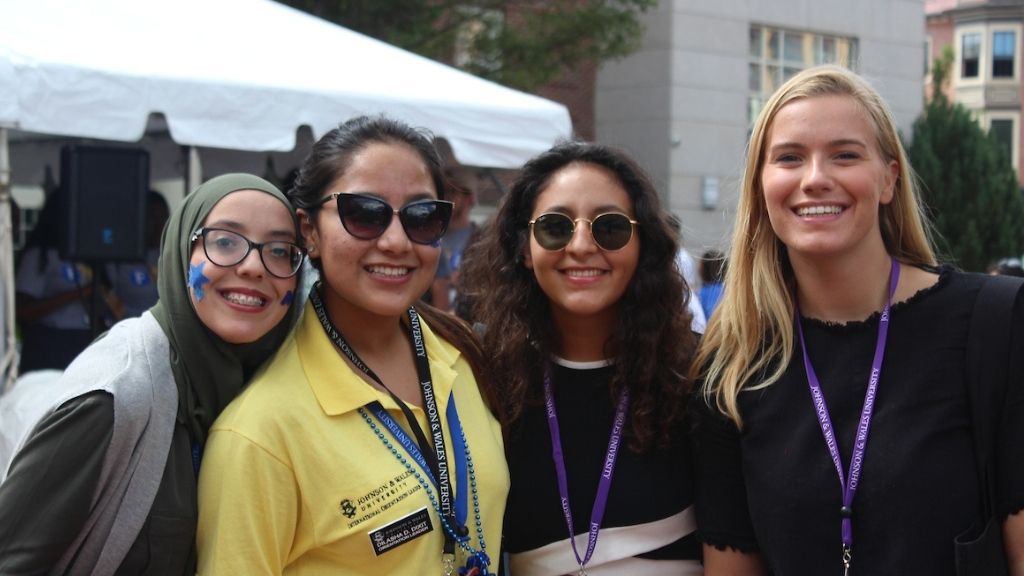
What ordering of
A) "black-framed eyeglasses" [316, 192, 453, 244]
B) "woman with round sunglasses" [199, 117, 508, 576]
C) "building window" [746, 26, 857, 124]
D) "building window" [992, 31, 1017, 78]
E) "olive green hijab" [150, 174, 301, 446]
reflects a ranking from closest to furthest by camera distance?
"woman with round sunglasses" [199, 117, 508, 576] → "olive green hijab" [150, 174, 301, 446] → "black-framed eyeglasses" [316, 192, 453, 244] → "building window" [746, 26, 857, 124] → "building window" [992, 31, 1017, 78]

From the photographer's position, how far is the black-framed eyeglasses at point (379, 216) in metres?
2.37

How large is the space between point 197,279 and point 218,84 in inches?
156

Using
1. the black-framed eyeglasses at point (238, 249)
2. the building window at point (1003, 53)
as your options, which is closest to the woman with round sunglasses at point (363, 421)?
the black-framed eyeglasses at point (238, 249)

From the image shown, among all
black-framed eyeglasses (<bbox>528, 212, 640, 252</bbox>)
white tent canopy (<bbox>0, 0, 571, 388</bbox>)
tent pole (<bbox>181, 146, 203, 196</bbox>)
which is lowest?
black-framed eyeglasses (<bbox>528, 212, 640, 252</bbox>)

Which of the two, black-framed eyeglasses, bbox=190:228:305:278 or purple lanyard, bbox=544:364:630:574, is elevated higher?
black-framed eyeglasses, bbox=190:228:305:278

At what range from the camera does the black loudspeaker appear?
588 centimetres

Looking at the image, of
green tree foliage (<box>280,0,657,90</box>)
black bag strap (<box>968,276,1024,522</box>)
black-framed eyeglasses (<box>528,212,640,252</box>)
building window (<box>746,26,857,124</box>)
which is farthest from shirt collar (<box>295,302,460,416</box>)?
building window (<box>746,26,857,124</box>)

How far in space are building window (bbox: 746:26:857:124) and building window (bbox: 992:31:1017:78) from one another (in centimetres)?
3301

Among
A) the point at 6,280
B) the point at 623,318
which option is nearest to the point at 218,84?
the point at 6,280

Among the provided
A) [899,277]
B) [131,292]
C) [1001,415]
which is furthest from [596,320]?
[131,292]

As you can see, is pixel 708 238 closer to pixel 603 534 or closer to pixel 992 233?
pixel 992 233

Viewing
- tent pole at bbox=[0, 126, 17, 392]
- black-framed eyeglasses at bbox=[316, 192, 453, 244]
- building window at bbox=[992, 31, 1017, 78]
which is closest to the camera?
black-framed eyeglasses at bbox=[316, 192, 453, 244]

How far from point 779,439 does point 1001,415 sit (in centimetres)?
48

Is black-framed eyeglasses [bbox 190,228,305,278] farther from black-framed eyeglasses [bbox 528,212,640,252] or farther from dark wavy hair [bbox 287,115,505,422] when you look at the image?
black-framed eyeglasses [bbox 528,212,640,252]
